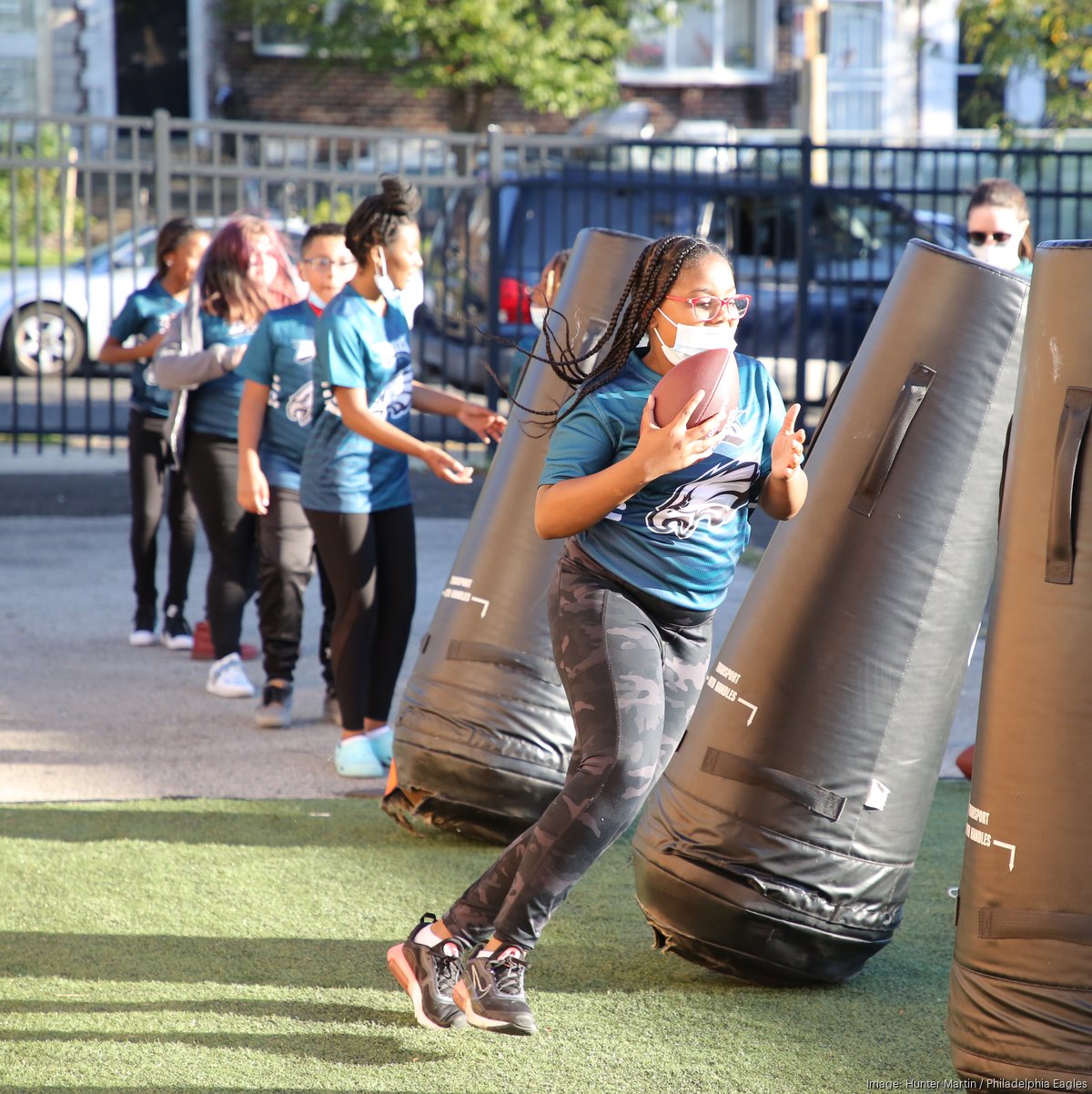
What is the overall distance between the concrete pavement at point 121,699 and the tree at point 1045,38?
7.11 m

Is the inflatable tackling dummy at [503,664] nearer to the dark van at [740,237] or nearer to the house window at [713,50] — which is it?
the dark van at [740,237]

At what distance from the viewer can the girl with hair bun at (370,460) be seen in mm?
5008

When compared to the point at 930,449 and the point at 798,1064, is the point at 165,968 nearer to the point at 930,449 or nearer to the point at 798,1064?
the point at 798,1064

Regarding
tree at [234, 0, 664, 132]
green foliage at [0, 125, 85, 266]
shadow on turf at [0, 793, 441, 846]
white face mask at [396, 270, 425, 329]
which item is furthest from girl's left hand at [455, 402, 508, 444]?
tree at [234, 0, 664, 132]

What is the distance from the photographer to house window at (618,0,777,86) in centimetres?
2702

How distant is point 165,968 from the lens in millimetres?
3879

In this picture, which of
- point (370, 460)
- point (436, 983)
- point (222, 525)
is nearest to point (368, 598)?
point (370, 460)

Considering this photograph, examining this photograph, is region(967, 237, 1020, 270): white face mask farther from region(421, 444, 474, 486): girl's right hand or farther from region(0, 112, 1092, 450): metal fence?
region(0, 112, 1092, 450): metal fence

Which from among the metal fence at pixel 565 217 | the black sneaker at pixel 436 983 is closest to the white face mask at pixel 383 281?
the black sneaker at pixel 436 983

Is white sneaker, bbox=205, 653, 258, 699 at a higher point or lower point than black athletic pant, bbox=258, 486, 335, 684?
lower

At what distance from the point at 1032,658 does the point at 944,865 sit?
73.3 inches

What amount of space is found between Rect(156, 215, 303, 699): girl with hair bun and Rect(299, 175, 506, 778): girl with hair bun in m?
1.07

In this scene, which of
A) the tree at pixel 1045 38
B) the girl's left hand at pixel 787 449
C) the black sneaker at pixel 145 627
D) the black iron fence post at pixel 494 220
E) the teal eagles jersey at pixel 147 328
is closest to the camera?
the girl's left hand at pixel 787 449

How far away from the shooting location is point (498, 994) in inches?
136
